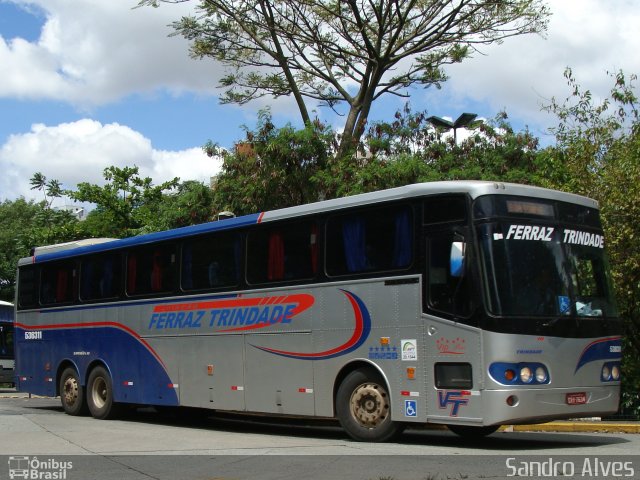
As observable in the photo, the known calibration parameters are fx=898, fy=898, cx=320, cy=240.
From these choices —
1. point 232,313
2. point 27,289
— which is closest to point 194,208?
point 27,289

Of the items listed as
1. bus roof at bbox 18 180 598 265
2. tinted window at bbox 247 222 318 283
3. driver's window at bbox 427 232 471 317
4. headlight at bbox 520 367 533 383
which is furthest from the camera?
tinted window at bbox 247 222 318 283

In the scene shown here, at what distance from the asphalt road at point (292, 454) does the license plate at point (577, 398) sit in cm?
57

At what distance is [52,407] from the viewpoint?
21391mm

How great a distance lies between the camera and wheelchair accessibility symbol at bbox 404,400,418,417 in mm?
11281

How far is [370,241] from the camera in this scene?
12.1m

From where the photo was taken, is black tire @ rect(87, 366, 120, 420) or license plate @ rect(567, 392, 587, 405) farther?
black tire @ rect(87, 366, 120, 420)

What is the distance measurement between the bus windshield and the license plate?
0.98 meters

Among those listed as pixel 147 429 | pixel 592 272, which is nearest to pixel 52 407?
pixel 147 429

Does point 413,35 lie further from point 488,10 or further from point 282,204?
point 282,204

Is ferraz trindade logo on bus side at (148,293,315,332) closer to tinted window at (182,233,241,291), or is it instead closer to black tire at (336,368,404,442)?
tinted window at (182,233,241,291)

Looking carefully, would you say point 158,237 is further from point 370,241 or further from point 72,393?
point 370,241

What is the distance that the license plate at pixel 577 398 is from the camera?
35.9ft

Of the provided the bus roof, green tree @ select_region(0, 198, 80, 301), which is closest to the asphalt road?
the bus roof

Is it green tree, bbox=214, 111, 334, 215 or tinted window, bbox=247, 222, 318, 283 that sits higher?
green tree, bbox=214, 111, 334, 215
